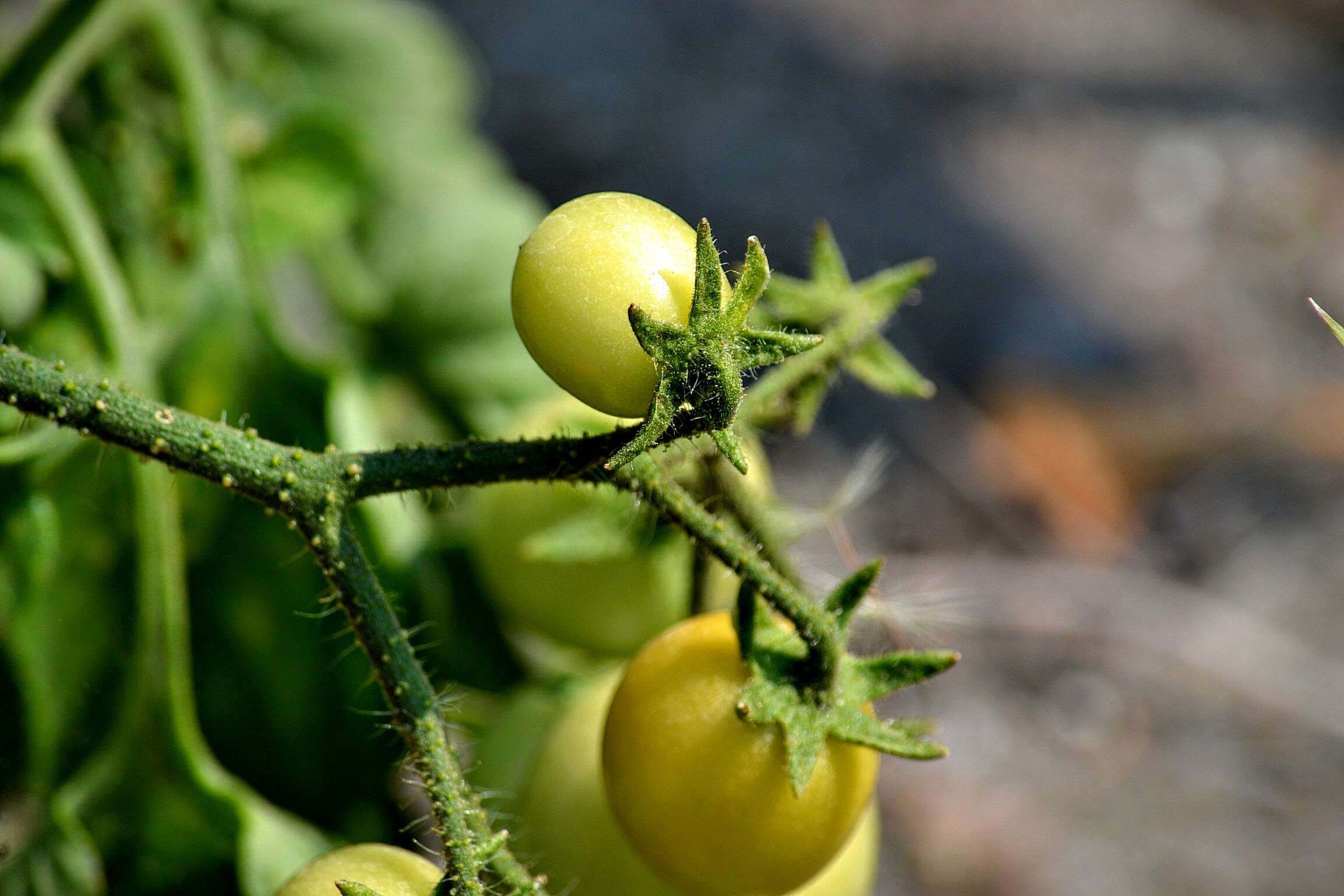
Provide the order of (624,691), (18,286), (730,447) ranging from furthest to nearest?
1. (18,286)
2. (624,691)
3. (730,447)

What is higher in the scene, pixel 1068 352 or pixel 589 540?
pixel 1068 352

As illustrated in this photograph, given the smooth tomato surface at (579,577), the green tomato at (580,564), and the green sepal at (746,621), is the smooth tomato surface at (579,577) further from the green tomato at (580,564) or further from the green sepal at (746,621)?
the green sepal at (746,621)

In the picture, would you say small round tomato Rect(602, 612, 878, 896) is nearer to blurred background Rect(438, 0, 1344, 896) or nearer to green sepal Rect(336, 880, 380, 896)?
green sepal Rect(336, 880, 380, 896)

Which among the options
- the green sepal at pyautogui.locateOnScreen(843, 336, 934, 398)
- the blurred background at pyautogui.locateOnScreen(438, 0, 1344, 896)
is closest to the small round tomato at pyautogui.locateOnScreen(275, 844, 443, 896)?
the green sepal at pyautogui.locateOnScreen(843, 336, 934, 398)

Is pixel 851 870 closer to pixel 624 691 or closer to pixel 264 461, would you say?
pixel 624 691

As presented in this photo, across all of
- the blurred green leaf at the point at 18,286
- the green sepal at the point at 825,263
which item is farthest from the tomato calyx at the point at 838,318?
the blurred green leaf at the point at 18,286

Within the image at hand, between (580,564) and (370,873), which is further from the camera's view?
(580,564)

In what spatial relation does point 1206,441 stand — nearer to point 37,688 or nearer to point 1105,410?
point 1105,410

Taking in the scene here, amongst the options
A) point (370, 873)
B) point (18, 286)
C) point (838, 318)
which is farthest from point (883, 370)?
point (18, 286)
